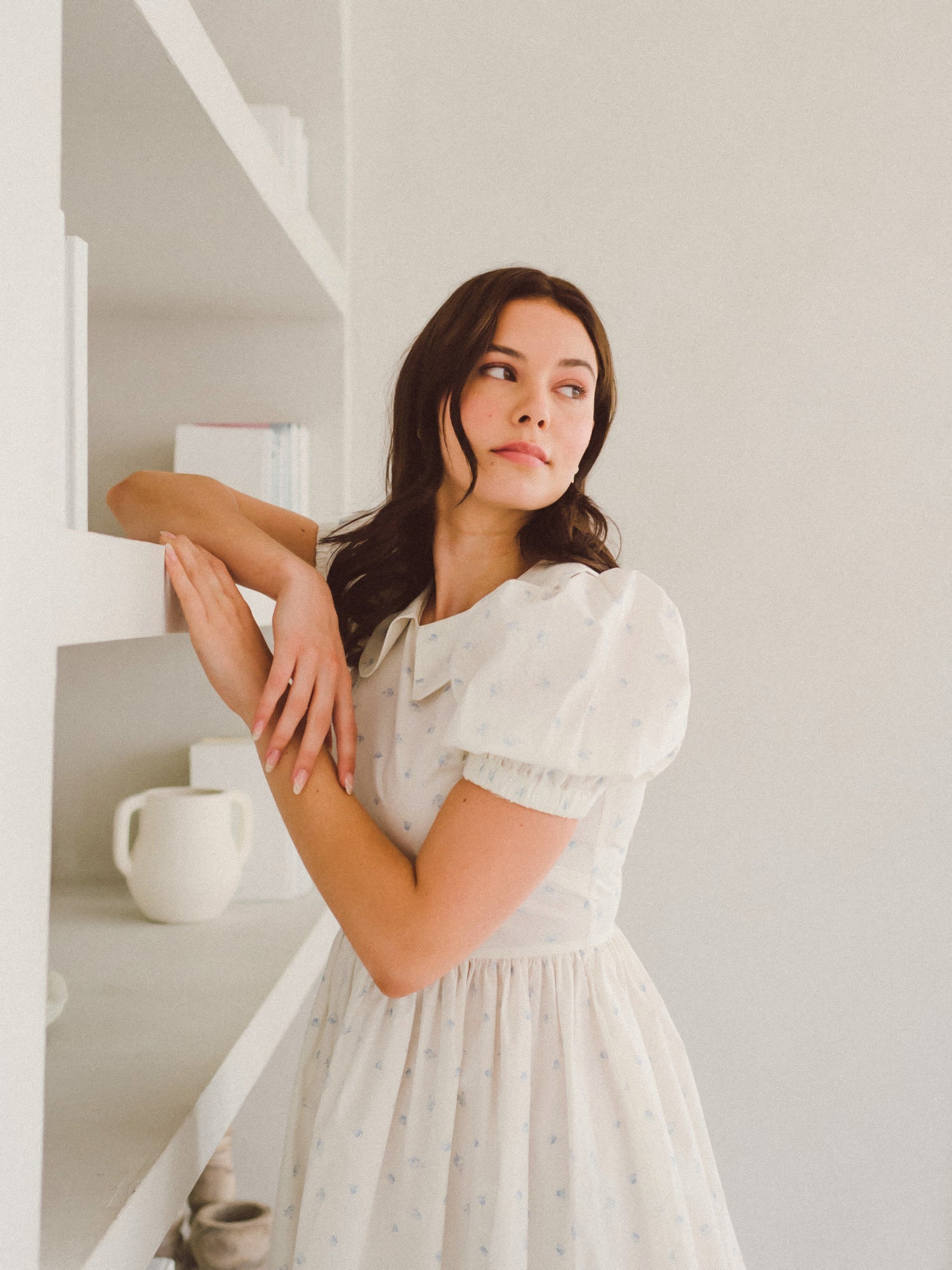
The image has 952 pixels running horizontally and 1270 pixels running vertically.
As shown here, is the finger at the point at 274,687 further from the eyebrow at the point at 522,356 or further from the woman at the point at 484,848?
the eyebrow at the point at 522,356

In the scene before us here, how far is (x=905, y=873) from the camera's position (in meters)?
1.47

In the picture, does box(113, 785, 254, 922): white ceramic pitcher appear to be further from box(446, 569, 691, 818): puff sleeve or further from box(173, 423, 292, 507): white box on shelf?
box(446, 569, 691, 818): puff sleeve

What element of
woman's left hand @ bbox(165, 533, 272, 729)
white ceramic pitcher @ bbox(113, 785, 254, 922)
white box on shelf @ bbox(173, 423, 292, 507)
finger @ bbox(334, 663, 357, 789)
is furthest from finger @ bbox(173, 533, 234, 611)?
white box on shelf @ bbox(173, 423, 292, 507)

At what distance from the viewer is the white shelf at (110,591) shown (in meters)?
0.47

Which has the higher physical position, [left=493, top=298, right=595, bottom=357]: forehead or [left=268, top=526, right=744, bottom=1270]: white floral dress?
[left=493, top=298, right=595, bottom=357]: forehead

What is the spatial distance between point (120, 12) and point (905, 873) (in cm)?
141

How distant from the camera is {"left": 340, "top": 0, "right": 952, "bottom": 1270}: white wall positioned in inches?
56.1

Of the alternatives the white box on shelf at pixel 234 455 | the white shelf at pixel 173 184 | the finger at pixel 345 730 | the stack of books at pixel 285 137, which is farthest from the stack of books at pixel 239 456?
the finger at pixel 345 730

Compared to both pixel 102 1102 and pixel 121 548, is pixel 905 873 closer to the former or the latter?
pixel 102 1102

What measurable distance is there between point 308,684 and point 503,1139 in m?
0.34

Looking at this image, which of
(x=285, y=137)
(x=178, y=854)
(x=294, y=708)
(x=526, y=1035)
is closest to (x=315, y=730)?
(x=294, y=708)

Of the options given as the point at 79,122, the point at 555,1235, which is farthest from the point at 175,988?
the point at 79,122

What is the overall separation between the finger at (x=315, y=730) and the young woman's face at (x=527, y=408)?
211 millimetres

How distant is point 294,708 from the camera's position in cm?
69
